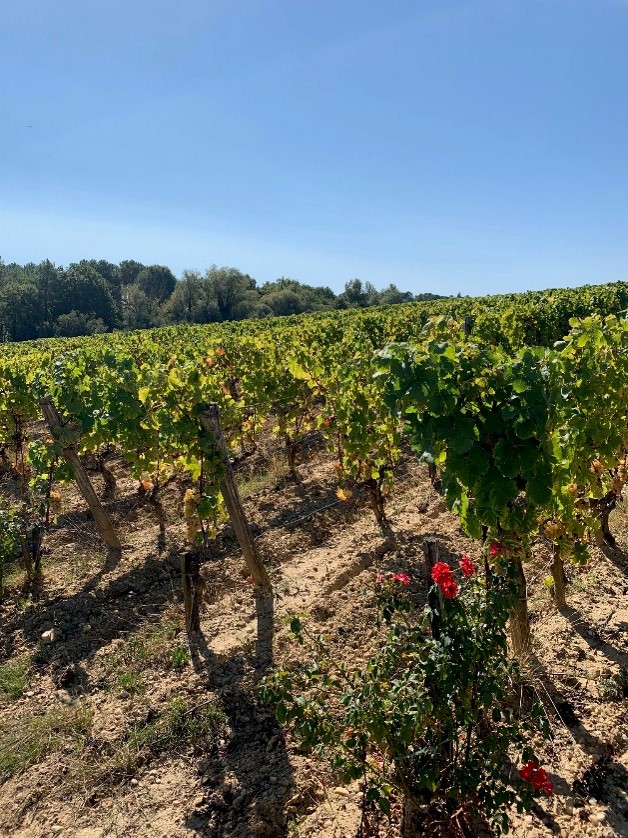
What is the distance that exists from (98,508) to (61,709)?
10.2 ft

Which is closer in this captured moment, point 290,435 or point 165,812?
point 165,812

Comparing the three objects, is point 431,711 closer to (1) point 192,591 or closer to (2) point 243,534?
(1) point 192,591

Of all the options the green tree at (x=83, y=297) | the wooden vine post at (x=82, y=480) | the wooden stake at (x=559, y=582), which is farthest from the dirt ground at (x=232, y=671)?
the green tree at (x=83, y=297)

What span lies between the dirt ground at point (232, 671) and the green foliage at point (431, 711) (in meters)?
→ 0.75

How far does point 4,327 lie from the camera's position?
62031mm

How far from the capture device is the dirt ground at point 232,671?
341cm

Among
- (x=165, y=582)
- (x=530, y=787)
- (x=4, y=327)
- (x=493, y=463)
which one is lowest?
(x=165, y=582)

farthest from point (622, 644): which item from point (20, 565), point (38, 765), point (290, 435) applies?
point (20, 565)

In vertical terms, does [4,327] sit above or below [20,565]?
above

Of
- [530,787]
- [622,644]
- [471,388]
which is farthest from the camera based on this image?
[622,644]

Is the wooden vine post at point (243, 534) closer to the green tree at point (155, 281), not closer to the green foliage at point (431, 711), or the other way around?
the green foliage at point (431, 711)

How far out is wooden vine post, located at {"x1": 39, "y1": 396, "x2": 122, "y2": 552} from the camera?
6.95m

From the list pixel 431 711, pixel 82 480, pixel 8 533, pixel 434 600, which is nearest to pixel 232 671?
pixel 434 600

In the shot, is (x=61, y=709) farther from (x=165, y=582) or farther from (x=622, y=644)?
(x=622, y=644)
